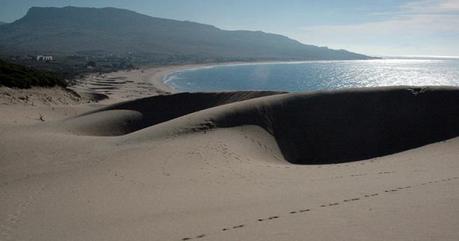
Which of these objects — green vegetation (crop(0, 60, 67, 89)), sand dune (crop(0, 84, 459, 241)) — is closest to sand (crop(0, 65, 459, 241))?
sand dune (crop(0, 84, 459, 241))

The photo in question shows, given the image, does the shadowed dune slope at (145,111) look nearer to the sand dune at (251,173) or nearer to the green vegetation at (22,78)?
the sand dune at (251,173)

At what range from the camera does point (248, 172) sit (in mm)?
14109

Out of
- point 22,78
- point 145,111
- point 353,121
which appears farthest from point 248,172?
point 22,78

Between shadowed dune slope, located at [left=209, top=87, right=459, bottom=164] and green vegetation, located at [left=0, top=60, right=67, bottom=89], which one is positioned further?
green vegetation, located at [left=0, top=60, right=67, bottom=89]

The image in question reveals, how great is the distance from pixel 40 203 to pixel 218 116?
38.3ft

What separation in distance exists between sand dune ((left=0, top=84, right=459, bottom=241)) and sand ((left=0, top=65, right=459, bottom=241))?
5 cm

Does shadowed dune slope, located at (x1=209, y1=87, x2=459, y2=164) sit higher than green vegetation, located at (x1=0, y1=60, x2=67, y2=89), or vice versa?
green vegetation, located at (x1=0, y1=60, x2=67, y2=89)

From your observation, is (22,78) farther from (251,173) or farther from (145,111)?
(251,173)

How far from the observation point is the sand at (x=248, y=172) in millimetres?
8000

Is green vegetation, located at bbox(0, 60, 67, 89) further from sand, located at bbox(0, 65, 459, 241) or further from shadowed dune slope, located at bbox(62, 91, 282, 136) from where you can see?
shadowed dune slope, located at bbox(62, 91, 282, 136)

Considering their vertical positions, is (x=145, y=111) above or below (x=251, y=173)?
above

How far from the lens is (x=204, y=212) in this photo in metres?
9.33

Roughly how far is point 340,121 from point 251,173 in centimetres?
1054

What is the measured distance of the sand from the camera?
26.2 ft
